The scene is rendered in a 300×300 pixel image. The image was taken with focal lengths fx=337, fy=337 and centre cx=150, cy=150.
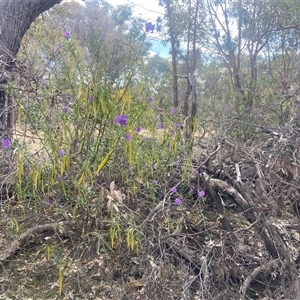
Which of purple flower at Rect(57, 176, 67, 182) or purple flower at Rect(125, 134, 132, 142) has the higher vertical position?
purple flower at Rect(125, 134, 132, 142)

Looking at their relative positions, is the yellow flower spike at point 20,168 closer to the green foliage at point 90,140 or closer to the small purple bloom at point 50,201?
the green foliage at point 90,140

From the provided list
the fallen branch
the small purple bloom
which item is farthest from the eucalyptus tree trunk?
the fallen branch

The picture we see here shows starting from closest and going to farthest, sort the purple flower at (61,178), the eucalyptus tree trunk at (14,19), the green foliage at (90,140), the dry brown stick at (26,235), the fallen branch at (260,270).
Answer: the fallen branch at (260,270), the green foliage at (90,140), the purple flower at (61,178), the dry brown stick at (26,235), the eucalyptus tree trunk at (14,19)

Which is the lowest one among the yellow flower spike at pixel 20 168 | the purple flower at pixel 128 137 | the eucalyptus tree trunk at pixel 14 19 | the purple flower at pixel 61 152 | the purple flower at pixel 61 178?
the purple flower at pixel 61 178

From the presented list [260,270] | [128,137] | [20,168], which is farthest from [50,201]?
[260,270]

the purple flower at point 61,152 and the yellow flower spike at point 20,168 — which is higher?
the purple flower at point 61,152

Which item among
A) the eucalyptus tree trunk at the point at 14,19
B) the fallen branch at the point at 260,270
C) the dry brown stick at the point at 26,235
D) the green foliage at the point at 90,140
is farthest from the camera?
the eucalyptus tree trunk at the point at 14,19

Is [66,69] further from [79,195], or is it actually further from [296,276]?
[296,276]

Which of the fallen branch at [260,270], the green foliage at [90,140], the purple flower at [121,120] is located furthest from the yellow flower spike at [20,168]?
the fallen branch at [260,270]

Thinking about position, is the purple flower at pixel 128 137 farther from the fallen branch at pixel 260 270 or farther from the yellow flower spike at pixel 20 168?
the fallen branch at pixel 260 270

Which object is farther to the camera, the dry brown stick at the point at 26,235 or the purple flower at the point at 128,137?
the dry brown stick at the point at 26,235

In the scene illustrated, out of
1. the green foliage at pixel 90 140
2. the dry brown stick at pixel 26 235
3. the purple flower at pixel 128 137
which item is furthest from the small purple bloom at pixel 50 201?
the purple flower at pixel 128 137

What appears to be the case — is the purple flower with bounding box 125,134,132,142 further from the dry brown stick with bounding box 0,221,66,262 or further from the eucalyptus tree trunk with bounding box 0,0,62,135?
the eucalyptus tree trunk with bounding box 0,0,62,135

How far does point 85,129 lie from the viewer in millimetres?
1724
